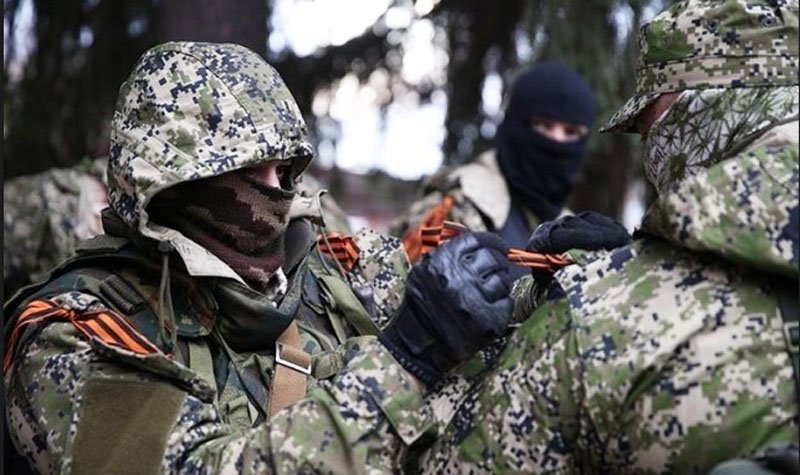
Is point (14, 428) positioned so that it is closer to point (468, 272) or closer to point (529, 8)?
point (468, 272)

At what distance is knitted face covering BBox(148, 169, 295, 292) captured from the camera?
279 centimetres

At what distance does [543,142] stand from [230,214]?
297 centimetres

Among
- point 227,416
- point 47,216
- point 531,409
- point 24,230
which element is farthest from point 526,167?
point 531,409

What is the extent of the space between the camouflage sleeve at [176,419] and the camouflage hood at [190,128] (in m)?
0.32

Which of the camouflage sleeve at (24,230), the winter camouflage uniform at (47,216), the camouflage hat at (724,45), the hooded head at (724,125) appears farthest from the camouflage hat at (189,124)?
the camouflage sleeve at (24,230)

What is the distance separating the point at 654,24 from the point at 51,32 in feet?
13.1

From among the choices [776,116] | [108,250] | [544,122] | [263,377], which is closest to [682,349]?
[776,116]

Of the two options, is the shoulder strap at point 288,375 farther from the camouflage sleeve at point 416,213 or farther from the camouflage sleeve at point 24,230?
the camouflage sleeve at point 24,230

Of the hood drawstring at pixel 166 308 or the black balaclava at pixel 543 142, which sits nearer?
the hood drawstring at pixel 166 308

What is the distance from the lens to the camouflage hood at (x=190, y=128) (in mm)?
2689

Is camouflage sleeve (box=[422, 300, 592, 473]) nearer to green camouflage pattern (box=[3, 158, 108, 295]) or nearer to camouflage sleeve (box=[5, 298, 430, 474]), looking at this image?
camouflage sleeve (box=[5, 298, 430, 474])

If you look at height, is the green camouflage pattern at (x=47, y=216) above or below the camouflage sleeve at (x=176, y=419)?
below

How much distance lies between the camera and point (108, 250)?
2809 mm

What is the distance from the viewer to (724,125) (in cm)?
225
